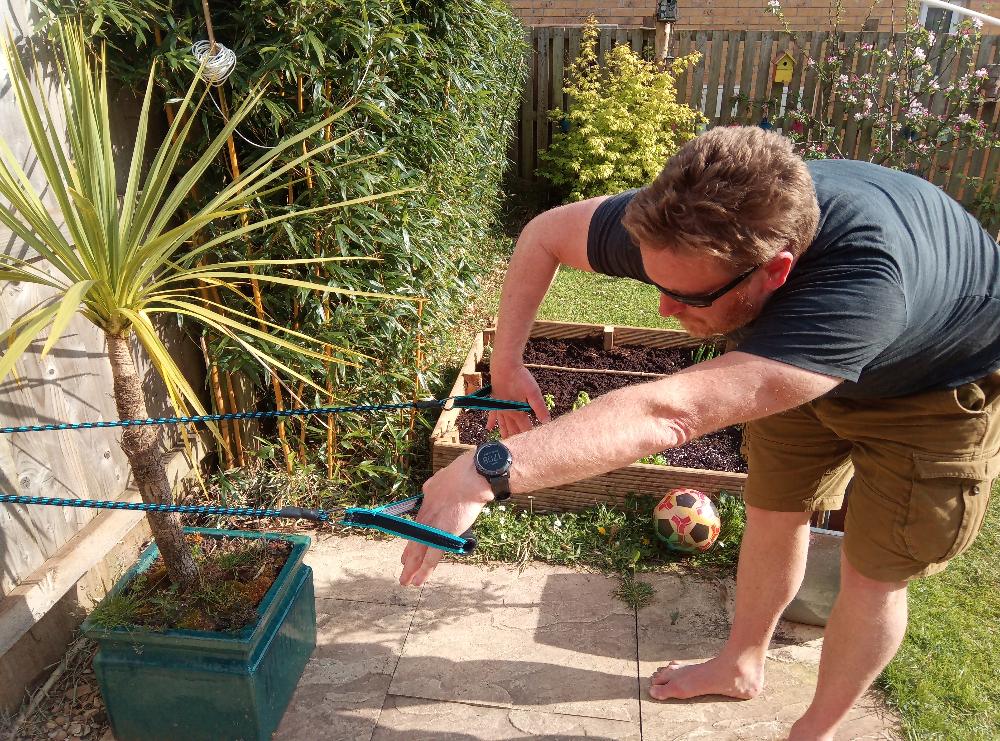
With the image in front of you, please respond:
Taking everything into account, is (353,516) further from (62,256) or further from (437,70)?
(437,70)

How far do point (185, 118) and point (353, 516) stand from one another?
76.7 inches

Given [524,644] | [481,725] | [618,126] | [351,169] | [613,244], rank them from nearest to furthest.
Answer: [613,244]
[481,725]
[524,644]
[351,169]
[618,126]

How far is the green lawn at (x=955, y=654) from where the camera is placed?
2.15m

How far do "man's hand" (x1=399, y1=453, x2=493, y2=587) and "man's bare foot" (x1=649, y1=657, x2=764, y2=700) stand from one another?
→ 1.35 m

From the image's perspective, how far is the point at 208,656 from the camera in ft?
6.31

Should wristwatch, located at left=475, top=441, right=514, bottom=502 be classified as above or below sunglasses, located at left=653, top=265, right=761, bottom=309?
below

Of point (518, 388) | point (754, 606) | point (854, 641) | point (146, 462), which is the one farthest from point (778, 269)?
point (146, 462)

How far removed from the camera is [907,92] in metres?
6.98

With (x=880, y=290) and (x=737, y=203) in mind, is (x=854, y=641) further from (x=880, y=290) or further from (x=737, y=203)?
(x=737, y=203)

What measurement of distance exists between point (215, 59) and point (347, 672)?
202 cm

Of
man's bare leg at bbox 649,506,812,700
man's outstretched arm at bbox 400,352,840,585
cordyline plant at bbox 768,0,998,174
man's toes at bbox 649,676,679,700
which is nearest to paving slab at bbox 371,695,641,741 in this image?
man's toes at bbox 649,676,679,700

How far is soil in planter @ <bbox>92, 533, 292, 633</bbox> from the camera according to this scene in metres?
1.95

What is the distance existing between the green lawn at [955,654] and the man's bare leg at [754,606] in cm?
→ 48

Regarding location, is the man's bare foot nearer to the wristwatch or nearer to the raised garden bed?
the raised garden bed
